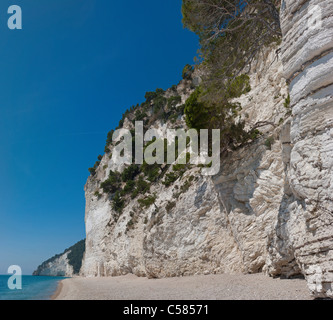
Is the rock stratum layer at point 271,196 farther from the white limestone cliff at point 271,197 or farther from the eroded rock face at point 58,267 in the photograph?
the eroded rock face at point 58,267

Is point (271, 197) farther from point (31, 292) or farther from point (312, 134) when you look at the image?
point (31, 292)

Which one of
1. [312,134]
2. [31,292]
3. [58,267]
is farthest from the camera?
[58,267]

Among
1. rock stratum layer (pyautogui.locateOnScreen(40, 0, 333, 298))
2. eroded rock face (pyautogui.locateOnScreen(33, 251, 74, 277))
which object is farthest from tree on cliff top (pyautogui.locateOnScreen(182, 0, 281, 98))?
eroded rock face (pyautogui.locateOnScreen(33, 251, 74, 277))

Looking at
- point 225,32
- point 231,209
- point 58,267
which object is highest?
point 225,32

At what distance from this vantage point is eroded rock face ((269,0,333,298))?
15.2 feet

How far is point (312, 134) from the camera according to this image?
5.11 meters

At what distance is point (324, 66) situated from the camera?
16.2 feet

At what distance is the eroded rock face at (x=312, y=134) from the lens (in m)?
4.63

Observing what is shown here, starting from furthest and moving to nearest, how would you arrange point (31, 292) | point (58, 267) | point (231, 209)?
point (58, 267), point (31, 292), point (231, 209)

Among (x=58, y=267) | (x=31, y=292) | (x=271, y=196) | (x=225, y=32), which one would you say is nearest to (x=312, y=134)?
(x=271, y=196)

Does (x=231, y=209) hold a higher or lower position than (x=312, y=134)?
lower

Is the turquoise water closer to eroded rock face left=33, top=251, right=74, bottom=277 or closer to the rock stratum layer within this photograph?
the rock stratum layer
